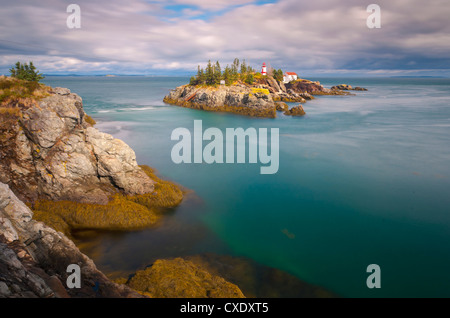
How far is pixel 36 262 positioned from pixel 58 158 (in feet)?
33.8

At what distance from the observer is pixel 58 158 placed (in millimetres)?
17797

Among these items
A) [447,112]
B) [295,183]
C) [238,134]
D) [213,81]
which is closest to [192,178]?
[295,183]

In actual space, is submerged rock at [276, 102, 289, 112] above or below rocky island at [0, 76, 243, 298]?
above

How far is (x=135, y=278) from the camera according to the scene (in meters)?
11.2

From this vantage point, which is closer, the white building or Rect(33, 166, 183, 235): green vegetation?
Rect(33, 166, 183, 235): green vegetation

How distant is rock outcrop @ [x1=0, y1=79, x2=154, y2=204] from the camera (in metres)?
17.1

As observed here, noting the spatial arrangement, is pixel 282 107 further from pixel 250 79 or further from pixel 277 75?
pixel 277 75

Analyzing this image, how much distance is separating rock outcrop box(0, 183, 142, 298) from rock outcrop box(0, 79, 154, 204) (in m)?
6.08

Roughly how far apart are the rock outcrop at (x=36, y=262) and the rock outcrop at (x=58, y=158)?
19.9 feet

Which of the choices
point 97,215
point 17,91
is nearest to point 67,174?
point 97,215

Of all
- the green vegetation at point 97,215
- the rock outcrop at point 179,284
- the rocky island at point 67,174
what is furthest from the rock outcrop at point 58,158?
the rock outcrop at point 179,284

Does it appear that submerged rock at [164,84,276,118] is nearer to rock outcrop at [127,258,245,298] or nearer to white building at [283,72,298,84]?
rock outcrop at [127,258,245,298]

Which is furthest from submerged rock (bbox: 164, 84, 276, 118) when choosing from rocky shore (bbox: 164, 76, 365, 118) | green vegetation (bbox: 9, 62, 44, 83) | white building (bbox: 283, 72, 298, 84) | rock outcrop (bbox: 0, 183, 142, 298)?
white building (bbox: 283, 72, 298, 84)

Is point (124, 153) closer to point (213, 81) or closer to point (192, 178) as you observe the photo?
point (192, 178)
